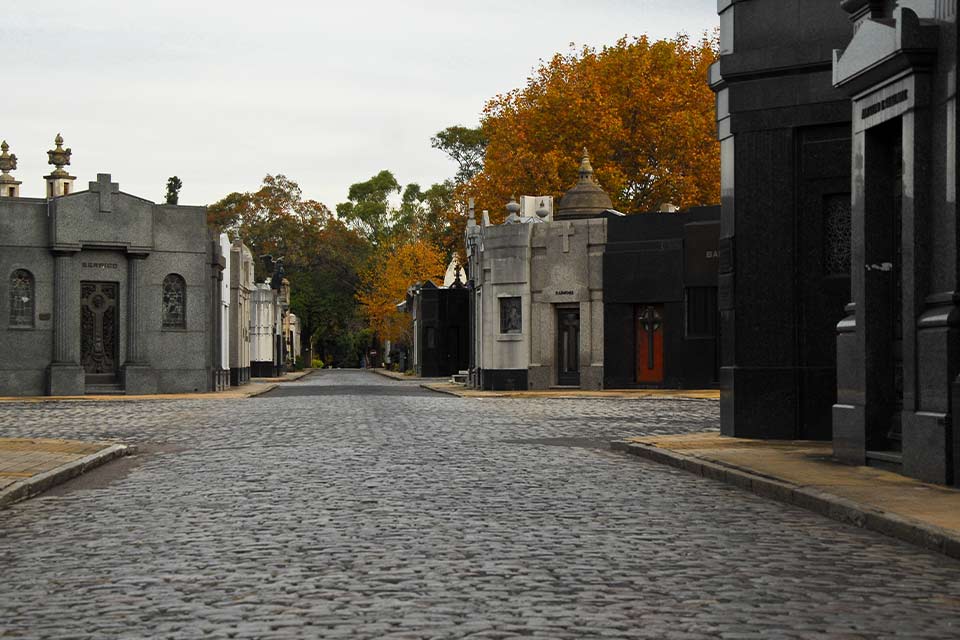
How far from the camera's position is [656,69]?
58.3 metres

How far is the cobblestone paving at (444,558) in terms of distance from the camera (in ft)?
21.3

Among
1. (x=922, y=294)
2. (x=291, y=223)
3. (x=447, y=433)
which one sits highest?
(x=291, y=223)

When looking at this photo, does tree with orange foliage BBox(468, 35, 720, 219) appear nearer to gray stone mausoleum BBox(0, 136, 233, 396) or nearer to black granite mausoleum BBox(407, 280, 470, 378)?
black granite mausoleum BBox(407, 280, 470, 378)

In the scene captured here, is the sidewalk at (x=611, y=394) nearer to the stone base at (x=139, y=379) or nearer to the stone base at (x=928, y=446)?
the stone base at (x=139, y=379)

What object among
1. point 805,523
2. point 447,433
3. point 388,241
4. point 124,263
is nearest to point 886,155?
point 805,523

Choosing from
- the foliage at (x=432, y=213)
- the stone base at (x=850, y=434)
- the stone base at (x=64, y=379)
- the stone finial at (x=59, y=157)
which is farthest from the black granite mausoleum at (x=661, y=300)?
the foliage at (x=432, y=213)

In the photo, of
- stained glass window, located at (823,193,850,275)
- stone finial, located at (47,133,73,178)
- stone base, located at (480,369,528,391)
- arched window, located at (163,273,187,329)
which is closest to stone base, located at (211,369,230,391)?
arched window, located at (163,273,187,329)

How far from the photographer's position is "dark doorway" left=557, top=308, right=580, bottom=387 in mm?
41884

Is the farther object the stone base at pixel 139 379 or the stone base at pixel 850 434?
the stone base at pixel 139 379

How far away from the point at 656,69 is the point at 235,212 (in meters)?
48.9

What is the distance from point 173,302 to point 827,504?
3220 centimetres

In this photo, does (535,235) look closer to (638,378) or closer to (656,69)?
(638,378)

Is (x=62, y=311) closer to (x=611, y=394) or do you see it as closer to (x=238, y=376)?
(x=238, y=376)

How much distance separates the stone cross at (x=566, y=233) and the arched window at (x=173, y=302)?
460 inches
